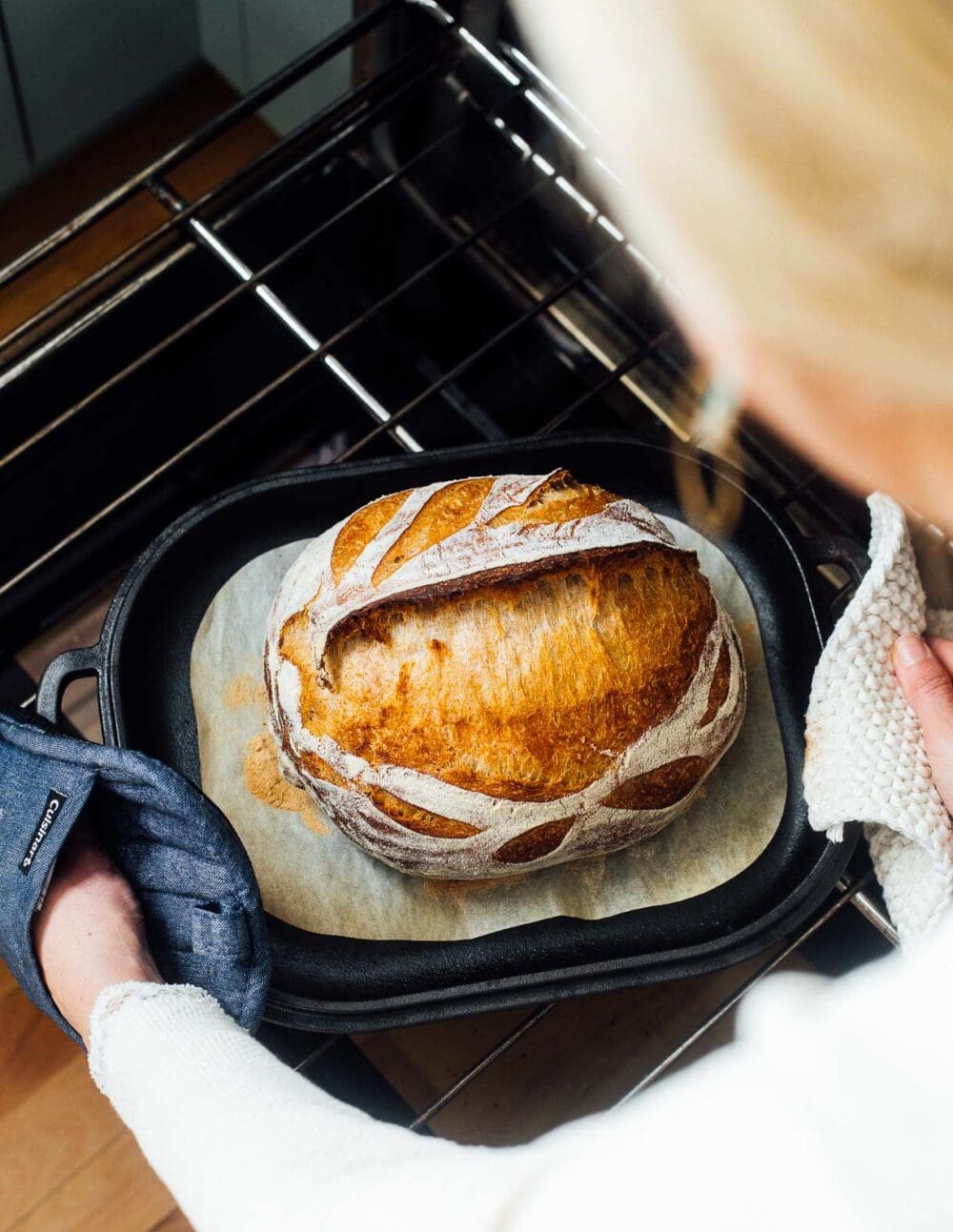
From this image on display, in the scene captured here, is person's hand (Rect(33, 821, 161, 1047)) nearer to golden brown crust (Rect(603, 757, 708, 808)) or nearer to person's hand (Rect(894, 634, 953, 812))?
golden brown crust (Rect(603, 757, 708, 808))

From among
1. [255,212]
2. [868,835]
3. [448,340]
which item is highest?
[255,212]

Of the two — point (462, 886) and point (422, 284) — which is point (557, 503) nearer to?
point (462, 886)

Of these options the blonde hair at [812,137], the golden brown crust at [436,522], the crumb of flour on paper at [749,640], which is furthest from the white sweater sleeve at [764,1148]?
the crumb of flour on paper at [749,640]

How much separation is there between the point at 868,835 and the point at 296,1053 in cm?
45

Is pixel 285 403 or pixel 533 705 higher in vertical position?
pixel 285 403

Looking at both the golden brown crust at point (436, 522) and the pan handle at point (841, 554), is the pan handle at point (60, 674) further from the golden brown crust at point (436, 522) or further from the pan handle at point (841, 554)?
the pan handle at point (841, 554)

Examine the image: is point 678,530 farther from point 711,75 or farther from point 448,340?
point 711,75

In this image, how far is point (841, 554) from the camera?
858 mm

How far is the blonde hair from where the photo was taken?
9.7 inches

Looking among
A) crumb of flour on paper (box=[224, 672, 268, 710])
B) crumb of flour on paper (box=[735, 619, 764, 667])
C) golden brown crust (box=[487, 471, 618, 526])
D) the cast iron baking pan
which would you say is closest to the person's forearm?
the cast iron baking pan

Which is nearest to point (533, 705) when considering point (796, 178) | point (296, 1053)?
point (296, 1053)

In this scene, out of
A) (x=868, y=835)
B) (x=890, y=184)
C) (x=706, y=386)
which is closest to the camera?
(x=890, y=184)

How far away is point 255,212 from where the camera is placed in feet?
3.34

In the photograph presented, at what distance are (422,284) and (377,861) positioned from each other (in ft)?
1.95
